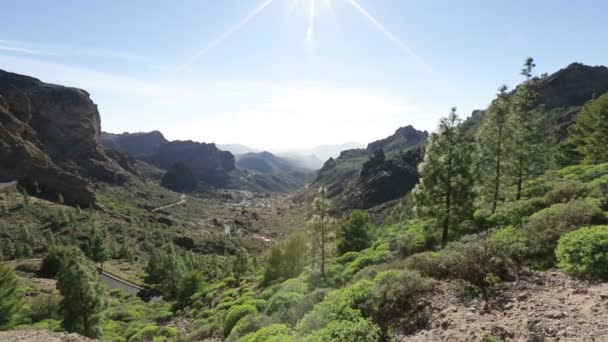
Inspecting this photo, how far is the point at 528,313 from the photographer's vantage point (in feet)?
33.2

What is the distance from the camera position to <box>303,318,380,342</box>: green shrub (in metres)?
10.4

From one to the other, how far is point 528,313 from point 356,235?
110 feet

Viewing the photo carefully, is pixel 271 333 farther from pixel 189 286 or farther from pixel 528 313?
pixel 189 286

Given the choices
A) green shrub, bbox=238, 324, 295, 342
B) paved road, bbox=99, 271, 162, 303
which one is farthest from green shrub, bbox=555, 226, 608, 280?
paved road, bbox=99, 271, 162, 303

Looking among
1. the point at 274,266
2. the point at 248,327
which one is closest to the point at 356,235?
the point at 274,266

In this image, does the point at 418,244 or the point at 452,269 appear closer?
the point at 452,269

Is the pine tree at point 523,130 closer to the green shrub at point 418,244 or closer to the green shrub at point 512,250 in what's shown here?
the green shrub at point 418,244

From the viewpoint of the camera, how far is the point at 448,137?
2591 centimetres

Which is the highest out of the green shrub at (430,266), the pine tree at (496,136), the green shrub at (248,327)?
the pine tree at (496,136)

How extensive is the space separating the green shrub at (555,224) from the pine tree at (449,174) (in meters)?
9.39

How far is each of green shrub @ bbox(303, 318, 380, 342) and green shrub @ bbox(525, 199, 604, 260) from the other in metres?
8.36

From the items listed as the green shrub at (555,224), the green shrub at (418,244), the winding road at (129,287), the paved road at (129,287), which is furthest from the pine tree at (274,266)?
the paved road at (129,287)

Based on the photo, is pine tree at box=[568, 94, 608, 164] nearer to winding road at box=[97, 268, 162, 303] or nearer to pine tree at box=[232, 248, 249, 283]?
pine tree at box=[232, 248, 249, 283]

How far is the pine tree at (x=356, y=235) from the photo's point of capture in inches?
1681
